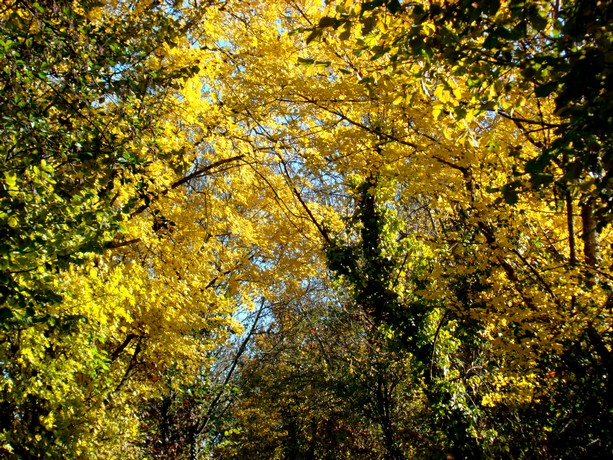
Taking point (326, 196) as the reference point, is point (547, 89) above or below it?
below

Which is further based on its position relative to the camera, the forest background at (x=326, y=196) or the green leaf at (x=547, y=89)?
the forest background at (x=326, y=196)

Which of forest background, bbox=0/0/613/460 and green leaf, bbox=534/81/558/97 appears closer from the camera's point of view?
green leaf, bbox=534/81/558/97

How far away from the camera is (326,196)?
484 cm

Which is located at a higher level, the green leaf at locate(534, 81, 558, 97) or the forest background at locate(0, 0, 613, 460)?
the forest background at locate(0, 0, 613, 460)

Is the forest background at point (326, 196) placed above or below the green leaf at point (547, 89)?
above

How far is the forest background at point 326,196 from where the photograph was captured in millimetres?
1775

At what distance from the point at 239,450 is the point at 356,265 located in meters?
8.54

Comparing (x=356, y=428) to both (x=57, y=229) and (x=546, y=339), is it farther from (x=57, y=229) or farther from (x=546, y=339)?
(x=57, y=229)

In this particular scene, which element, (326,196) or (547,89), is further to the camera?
(326,196)

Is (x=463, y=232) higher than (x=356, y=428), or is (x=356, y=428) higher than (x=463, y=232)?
(x=463, y=232)

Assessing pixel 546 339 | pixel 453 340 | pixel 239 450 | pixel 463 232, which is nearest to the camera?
pixel 546 339

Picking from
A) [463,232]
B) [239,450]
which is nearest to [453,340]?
[463,232]

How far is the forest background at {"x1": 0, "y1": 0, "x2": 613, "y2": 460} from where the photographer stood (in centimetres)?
178

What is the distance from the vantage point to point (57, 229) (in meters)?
1.99
